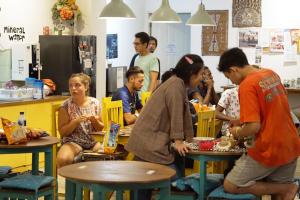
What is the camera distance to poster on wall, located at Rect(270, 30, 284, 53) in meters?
11.1

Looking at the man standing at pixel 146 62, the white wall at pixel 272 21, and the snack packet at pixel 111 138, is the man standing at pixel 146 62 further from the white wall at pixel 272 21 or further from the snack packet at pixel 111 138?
the white wall at pixel 272 21

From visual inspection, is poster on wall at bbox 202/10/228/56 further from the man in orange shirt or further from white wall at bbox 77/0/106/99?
the man in orange shirt

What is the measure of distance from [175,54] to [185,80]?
776cm

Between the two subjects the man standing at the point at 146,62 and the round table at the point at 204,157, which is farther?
the man standing at the point at 146,62

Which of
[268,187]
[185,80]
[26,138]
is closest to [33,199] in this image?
[26,138]

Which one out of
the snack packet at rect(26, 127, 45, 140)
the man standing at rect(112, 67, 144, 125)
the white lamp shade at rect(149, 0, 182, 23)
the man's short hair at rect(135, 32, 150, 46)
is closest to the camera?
the snack packet at rect(26, 127, 45, 140)

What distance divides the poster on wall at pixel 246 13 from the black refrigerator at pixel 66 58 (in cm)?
387

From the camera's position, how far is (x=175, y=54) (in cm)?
1230

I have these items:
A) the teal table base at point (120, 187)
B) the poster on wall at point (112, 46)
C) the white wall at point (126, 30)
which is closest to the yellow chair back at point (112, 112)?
the teal table base at point (120, 187)

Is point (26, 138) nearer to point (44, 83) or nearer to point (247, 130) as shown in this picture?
point (247, 130)

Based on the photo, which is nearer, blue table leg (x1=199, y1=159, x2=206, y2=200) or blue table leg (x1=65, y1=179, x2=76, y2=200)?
blue table leg (x1=65, y1=179, x2=76, y2=200)

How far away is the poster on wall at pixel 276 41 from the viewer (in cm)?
1113

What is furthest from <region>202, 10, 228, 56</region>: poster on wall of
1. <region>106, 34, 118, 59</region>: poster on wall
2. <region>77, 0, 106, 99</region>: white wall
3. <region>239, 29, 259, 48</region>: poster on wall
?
<region>77, 0, 106, 99</region>: white wall

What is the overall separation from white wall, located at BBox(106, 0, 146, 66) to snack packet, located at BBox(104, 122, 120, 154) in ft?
18.0
